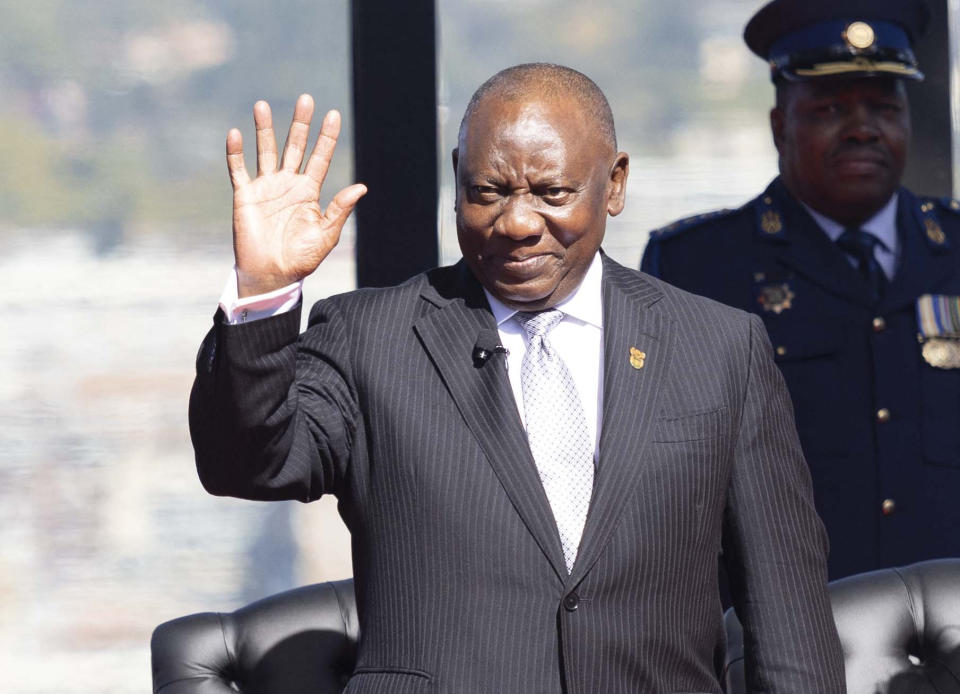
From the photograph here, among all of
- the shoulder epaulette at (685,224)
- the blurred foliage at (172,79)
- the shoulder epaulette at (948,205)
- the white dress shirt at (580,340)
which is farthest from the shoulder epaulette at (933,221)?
the white dress shirt at (580,340)

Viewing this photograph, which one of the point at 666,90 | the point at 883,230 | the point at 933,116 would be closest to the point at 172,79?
the point at 666,90

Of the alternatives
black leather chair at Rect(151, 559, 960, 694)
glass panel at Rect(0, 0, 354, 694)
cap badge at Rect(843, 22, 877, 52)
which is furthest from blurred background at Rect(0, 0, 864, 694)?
black leather chair at Rect(151, 559, 960, 694)

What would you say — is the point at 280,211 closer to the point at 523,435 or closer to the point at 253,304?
the point at 253,304

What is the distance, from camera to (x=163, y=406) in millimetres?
3436

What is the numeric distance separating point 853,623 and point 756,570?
51 centimetres

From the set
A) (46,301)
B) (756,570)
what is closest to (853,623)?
(756,570)

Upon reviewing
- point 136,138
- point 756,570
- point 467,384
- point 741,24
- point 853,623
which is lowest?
point 853,623

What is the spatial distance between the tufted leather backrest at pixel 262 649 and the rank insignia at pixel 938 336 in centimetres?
134

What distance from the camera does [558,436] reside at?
2037mm

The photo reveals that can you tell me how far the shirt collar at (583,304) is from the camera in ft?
6.98

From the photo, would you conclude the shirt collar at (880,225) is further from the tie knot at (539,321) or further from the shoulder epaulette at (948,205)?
the tie knot at (539,321)

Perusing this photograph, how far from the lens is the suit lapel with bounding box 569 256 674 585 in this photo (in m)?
1.97

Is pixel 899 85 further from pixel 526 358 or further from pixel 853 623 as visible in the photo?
pixel 526 358

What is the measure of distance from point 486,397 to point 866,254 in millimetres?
1401
